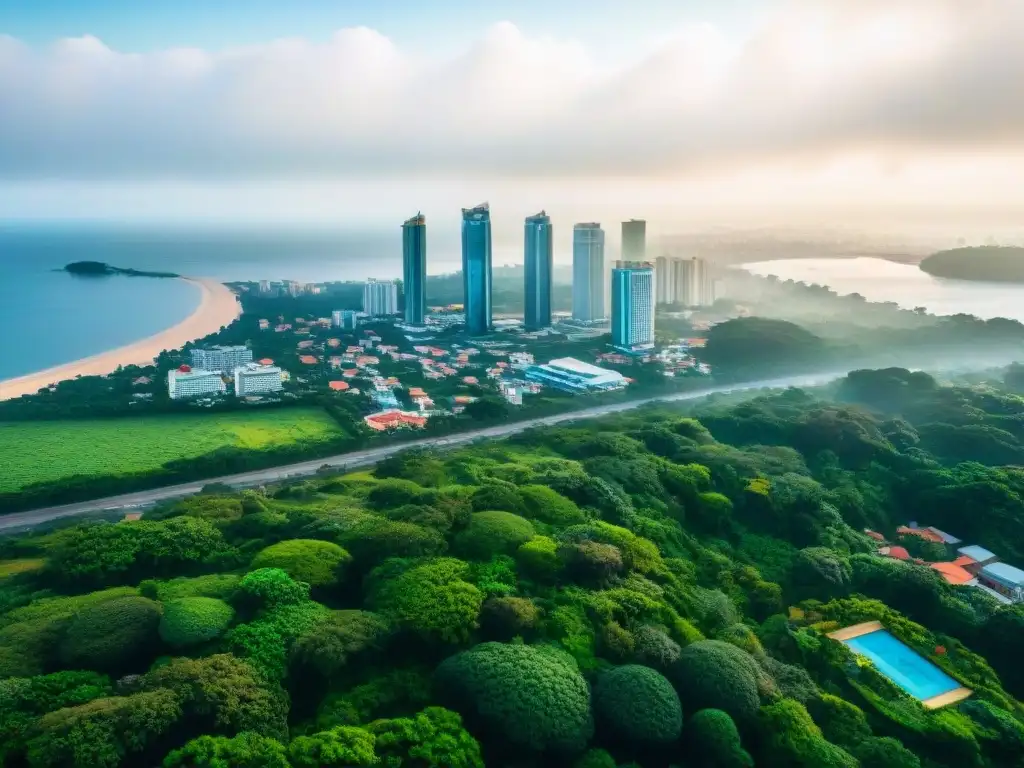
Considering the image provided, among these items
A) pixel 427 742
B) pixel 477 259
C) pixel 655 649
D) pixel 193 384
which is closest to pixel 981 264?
pixel 477 259

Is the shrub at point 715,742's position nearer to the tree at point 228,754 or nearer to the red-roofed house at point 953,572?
the tree at point 228,754

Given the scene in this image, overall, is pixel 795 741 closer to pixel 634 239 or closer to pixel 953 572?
pixel 953 572

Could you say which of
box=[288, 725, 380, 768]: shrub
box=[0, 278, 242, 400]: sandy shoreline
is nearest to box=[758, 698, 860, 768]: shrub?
box=[288, 725, 380, 768]: shrub

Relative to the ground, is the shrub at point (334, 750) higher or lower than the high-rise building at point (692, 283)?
lower

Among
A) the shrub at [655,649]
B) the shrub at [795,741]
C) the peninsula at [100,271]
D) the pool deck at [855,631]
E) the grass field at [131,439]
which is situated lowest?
the pool deck at [855,631]

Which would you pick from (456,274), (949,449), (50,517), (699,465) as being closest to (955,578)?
(699,465)

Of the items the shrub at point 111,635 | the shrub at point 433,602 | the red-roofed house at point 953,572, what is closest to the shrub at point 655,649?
the shrub at point 433,602
